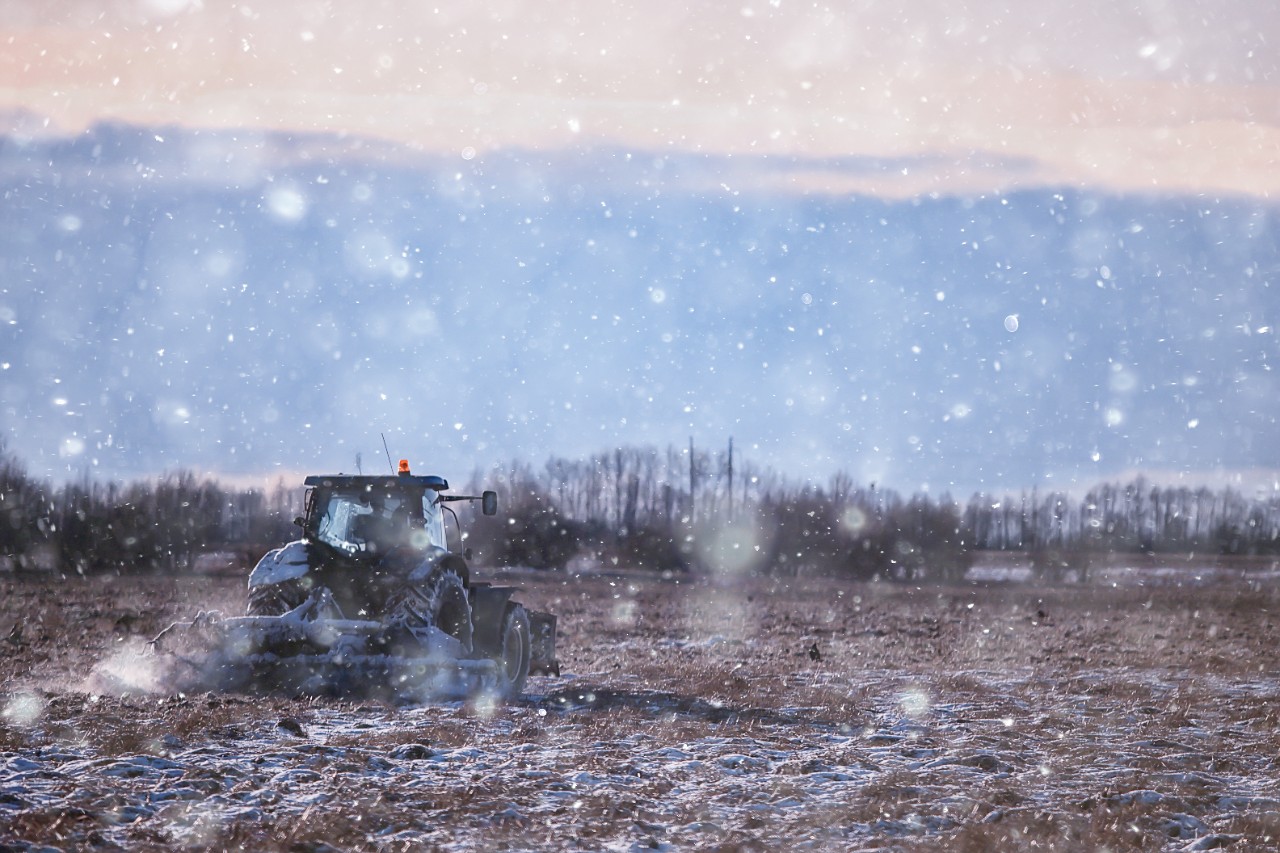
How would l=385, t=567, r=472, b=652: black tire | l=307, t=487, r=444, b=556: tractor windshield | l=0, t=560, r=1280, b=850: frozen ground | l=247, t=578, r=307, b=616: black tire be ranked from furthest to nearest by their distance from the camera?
1. l=307, t=487, r=444, b=556: tractor windshield
2. l=247, t=578, r=307, b=616: black tire
3. l=385, t=567, r=472, b=652: black tire
4. l=0, t=560, r=1280, b=850: frozen ground

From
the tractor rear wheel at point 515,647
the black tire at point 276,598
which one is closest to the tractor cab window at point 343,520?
the black tire at point 276,598

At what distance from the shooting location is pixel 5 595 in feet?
98.0

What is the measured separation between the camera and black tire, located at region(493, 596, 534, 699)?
1430 centimetres

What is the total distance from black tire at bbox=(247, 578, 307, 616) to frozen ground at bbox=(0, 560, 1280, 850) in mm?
1334

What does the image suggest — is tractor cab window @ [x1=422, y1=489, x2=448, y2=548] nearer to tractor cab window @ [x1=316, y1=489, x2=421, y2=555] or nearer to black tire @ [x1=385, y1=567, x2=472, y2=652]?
tractor cab window @ [x1=316, y1=489, x2=421, y2=555]

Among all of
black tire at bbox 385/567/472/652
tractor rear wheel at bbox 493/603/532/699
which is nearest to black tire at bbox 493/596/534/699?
tractor rear wheel at bbox 493/603/532/699

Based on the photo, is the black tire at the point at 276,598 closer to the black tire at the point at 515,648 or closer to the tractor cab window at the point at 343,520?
the tractor cab window at the point at 343,520

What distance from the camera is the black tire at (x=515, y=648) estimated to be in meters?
14.3

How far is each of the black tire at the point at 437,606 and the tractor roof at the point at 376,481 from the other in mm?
1173

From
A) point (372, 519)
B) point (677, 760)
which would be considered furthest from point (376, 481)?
point (677, 760)

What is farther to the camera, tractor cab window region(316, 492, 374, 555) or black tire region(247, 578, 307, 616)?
tractor cab window region(316, 492, 374, 555)

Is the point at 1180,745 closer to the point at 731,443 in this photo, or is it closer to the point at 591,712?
the point at 591,712

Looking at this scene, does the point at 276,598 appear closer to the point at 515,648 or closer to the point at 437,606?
the point at 437,606

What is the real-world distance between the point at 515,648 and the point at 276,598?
2.97 metres
